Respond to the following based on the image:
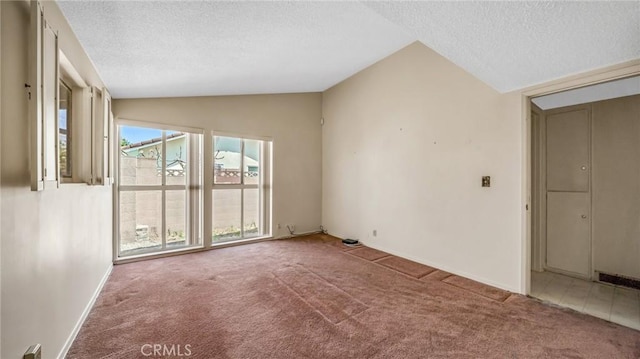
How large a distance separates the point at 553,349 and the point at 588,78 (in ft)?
7.54

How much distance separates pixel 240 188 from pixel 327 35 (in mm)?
3148

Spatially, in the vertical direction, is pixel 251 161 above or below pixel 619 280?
above

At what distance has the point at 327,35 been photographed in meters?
2.99

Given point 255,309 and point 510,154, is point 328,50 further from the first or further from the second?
point 255,309

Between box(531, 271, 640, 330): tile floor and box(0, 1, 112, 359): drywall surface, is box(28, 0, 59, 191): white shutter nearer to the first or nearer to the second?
box(0, 1, 112, 359): drywall surface

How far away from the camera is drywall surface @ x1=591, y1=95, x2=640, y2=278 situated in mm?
3029

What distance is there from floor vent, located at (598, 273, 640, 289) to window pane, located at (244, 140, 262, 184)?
5.20 metres

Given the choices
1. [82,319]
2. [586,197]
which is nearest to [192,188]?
[82,319]

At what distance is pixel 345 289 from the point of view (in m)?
2.94

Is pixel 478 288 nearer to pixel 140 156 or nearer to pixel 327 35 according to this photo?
pixel 327 35

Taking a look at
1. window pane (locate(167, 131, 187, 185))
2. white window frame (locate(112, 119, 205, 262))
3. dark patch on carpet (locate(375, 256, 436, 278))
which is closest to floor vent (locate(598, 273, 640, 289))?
dark patch on carpet (locate(375, 256, 436, 278))

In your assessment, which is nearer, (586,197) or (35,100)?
(35,100)

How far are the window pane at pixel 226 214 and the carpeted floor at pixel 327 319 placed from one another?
1224mm

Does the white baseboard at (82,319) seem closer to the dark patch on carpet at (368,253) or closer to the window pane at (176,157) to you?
the window pane at (176,157)
